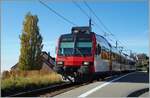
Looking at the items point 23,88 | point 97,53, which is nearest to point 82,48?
point 97,53

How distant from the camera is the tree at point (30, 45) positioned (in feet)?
185

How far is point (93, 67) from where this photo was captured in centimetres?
2434

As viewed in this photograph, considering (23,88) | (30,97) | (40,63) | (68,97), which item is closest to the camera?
(68,97)

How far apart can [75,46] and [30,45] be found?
33584 millimetres

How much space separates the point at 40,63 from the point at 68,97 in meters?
42.6

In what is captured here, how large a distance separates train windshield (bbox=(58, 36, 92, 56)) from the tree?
3077 cm

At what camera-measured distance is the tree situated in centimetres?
5634

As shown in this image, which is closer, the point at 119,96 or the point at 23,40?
the point at 119,96

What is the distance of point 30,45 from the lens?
57938mm

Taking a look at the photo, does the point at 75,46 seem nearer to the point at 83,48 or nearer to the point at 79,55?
the point at 83,48

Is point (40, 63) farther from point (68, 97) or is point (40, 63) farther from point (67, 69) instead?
point (68, 97)

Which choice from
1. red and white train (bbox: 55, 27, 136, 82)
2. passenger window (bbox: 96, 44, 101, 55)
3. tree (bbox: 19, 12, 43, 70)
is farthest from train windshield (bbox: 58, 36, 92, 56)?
tree (bbox: 19, 12, 43, 70)

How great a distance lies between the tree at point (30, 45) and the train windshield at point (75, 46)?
30.8m

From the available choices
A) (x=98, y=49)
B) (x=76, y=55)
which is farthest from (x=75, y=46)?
(x=98, y=49)
